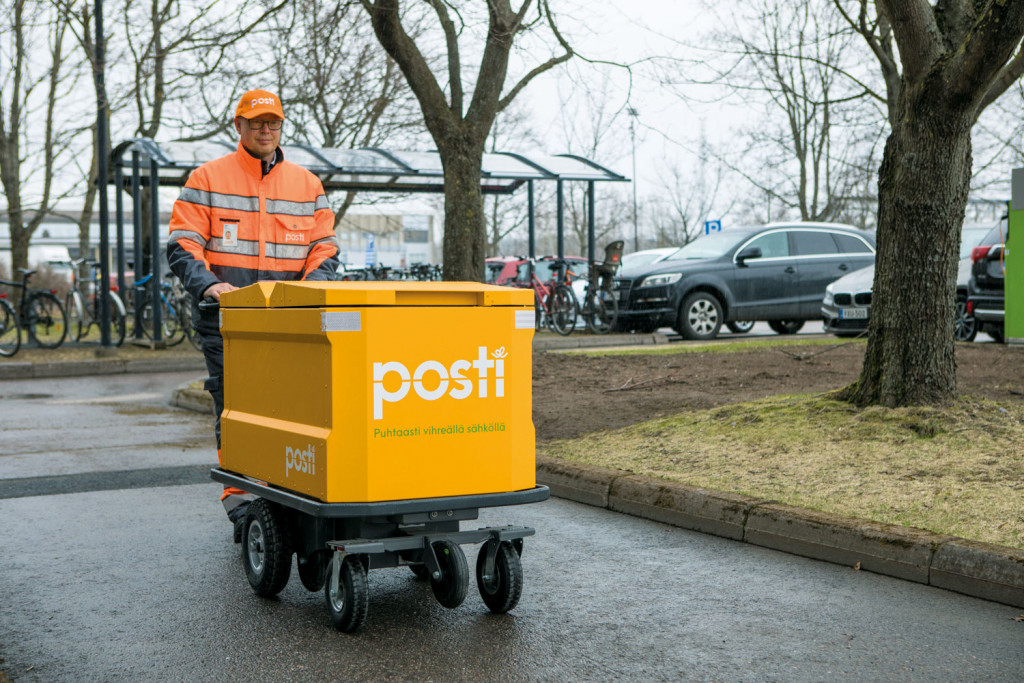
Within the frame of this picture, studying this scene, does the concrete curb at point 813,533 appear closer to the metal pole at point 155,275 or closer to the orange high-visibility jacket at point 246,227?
the orange high-visibility jacket at point 246,227

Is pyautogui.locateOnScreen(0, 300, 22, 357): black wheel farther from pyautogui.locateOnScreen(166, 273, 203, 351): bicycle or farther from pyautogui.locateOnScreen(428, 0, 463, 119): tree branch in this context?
pyautogui.locateOnScreen(428, 0, 463, 119): tree branch

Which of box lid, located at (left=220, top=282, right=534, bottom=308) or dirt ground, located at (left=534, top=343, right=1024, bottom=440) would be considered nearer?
box lid, located at (left=220, top=282, right=534, bottom=308)

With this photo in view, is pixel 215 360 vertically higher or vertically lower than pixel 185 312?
lower

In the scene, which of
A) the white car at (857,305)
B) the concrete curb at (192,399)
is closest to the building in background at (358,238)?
the white car at (857,305)

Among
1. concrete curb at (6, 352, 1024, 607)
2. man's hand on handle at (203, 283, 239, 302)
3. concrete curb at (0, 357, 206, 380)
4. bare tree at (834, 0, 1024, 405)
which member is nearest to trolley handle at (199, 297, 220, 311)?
man's hand on handle at (203, 283, 239, 302)

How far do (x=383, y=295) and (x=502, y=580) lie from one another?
1125 millimetres

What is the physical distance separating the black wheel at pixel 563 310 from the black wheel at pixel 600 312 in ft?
0.84

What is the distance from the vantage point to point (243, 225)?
510cm

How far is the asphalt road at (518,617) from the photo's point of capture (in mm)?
3562

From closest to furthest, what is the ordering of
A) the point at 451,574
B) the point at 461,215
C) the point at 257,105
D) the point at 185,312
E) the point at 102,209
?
the point at 451,574 < the point at 257,105 < the point at 461,215 < the point at 102,209 < the point at 185,312

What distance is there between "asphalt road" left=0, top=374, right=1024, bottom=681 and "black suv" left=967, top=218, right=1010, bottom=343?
354 inches

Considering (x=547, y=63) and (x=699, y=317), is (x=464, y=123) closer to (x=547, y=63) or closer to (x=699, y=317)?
(x=547, y=63)

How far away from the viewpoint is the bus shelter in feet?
55.3

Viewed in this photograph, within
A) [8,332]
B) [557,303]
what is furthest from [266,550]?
[557,303]
